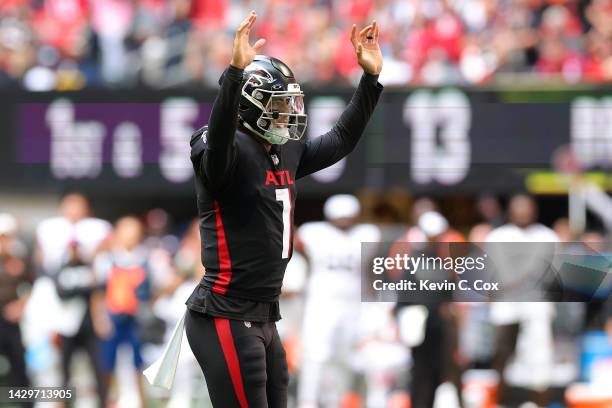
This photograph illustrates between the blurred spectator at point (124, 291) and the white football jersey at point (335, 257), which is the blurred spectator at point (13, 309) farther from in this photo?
the white football jersey at point (335, 257)

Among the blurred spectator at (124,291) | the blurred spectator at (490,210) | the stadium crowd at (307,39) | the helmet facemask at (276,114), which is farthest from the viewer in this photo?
the stadium crowd at (307,39)

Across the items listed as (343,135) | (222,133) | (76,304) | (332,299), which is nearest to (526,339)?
(332,299)

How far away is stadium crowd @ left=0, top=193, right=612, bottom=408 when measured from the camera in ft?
25.6

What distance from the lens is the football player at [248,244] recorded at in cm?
399

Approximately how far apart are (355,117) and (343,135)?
89mm

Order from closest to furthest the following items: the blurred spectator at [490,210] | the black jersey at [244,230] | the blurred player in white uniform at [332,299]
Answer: the black jersey at [244,230] < the blurred player in white uniform at [332,299] < the blurred spectator at [490,210]

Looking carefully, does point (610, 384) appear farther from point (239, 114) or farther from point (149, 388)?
point (239, 114)

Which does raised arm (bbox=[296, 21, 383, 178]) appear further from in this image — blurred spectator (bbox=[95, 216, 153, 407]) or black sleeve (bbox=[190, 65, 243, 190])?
blurred spectator (bbox=[95, 216, 153, 407])

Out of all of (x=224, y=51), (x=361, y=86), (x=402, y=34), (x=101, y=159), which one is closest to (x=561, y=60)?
(x=402, y=34)

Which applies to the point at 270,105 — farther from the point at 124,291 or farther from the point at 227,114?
the point at 124,291

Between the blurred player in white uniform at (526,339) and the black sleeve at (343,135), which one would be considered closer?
the black sleeve at (343,135)

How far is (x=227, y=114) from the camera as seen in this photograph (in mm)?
3713

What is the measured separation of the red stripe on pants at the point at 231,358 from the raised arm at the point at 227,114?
1.89 feet

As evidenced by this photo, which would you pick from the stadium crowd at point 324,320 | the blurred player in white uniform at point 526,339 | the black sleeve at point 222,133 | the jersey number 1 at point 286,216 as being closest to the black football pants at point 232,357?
the jersey number 1 at point 286,216
